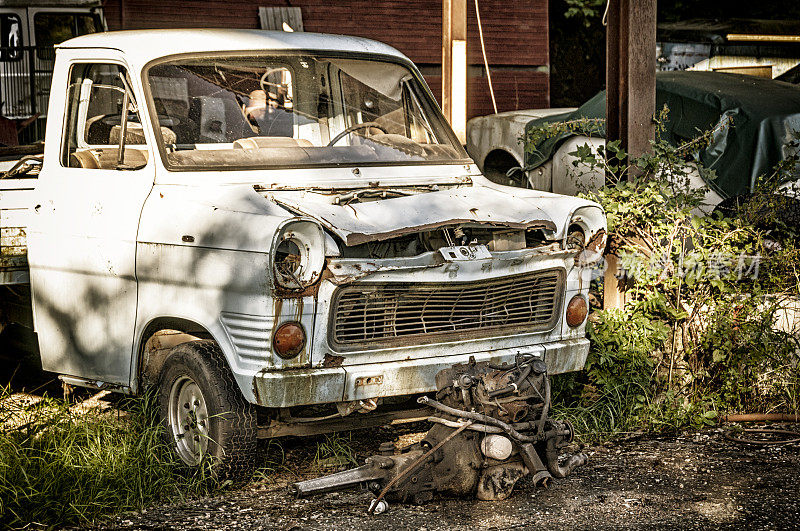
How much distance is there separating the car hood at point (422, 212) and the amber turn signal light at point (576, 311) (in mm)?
369

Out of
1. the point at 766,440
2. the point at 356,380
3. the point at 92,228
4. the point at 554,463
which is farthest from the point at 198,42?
the point at 766,440

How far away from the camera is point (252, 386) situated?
4.18 m

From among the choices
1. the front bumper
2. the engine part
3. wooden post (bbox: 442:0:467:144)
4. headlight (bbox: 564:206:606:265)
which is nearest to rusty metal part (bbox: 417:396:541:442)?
the engine part

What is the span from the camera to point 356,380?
4.31 m

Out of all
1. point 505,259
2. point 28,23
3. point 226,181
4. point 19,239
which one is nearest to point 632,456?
point 505,259

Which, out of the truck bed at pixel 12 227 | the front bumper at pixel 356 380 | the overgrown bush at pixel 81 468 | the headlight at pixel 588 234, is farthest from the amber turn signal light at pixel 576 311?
the truck bed at pixel 12 227

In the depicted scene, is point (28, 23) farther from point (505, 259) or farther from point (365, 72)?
point (505, 259)

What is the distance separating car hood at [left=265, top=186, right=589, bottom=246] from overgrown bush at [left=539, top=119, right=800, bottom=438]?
0.93 meters

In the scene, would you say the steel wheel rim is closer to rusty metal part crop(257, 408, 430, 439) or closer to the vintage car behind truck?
the vintage car behind truck

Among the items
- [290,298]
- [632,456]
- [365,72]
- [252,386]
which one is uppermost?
[365,72]

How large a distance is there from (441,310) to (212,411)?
3.62 feet

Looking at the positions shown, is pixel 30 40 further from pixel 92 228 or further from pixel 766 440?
pixel 766 440

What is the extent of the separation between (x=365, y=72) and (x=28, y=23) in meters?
6.08

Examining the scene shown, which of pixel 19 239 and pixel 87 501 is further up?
pixel 19 239
